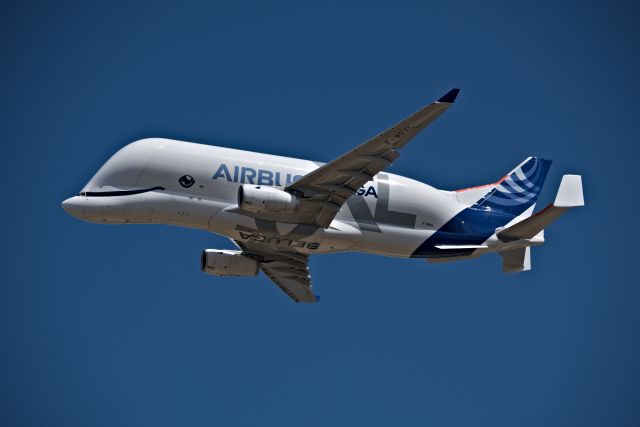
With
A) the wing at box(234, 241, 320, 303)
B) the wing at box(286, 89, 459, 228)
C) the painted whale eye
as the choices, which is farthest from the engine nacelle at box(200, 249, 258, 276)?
the painted whale eye

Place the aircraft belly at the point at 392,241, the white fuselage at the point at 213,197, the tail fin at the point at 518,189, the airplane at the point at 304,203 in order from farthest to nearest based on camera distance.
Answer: the tail fin at the point at 518,189, the aircraft belly at the point at 392,241, the white fuselage at the point at 213,197, the airplane at the point at 304,203

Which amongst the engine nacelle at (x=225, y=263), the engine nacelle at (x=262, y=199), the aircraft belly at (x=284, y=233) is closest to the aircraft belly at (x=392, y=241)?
the aircraft belly at (x=284, y=233)

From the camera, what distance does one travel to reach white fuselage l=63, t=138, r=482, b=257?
161 feet

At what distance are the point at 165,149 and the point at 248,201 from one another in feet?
17.4

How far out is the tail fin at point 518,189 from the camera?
55.7 m

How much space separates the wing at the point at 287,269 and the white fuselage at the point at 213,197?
406 centimetres

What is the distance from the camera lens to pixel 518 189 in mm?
56875

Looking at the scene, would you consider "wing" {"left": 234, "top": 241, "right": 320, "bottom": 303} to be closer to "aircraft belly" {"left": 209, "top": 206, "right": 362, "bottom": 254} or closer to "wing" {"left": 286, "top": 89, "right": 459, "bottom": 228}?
"aircraft belly" {"left": 209, "top": 206, "right": 362, "bottom": 254}

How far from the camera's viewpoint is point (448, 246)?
53219 mm

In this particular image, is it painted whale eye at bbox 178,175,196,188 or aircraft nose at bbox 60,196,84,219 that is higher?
painted whale eye at bbox 178,175,196,188

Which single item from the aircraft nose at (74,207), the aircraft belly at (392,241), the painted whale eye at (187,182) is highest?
the painted whale eye at (187,182)

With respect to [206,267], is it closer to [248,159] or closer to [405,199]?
[248,159]

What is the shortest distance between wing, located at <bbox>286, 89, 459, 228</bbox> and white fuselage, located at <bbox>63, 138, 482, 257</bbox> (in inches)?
56.8

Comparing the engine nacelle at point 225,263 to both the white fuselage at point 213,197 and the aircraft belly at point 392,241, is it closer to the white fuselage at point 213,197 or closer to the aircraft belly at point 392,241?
the white fuselage at point 213,197
